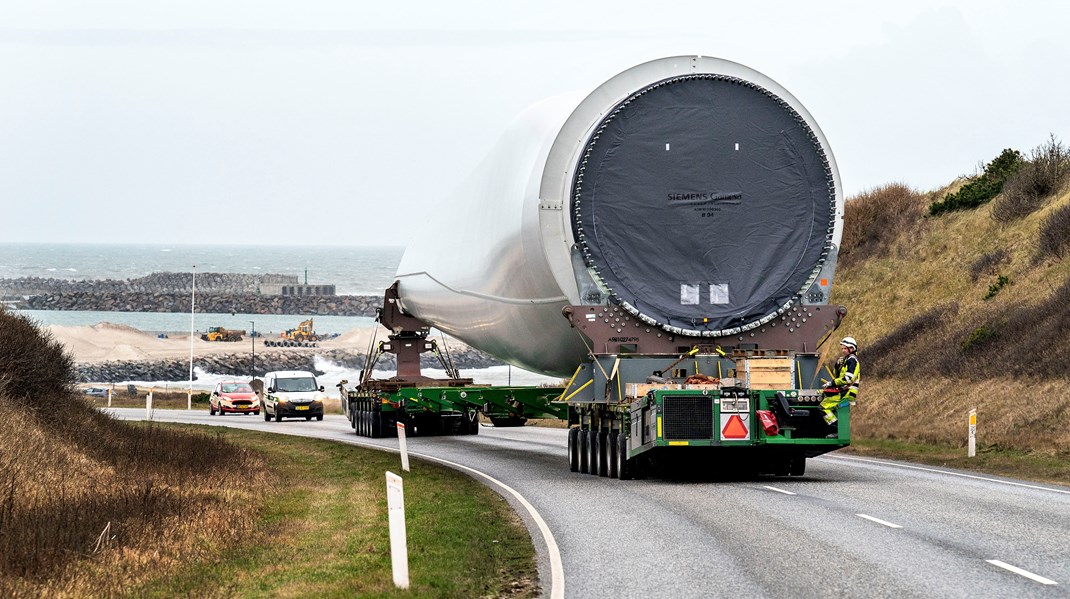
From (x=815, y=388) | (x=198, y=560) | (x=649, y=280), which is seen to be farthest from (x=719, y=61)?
(x=198, y=560)

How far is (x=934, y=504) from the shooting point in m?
16.7

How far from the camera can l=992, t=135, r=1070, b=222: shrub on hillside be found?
4750 centimetres

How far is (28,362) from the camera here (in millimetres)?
23688

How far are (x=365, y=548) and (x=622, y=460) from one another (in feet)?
26.1

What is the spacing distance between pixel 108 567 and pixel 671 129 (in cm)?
1138

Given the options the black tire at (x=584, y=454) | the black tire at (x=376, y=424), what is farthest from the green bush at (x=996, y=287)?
the black tire at (x=584, y=454)

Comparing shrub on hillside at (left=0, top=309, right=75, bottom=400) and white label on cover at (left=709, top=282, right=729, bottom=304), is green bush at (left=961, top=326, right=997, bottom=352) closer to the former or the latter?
white label on cover at (left=709, top=282, right=729, bottom=304)

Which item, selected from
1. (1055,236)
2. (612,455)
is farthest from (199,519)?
(1055,236)

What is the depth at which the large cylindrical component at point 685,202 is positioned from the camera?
68.4 ft

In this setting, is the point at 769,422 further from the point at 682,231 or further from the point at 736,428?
the point at 682,231

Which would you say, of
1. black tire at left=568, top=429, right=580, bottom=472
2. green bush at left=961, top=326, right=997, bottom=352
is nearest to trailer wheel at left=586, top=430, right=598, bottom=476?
black tire at left=568, top=429, right=580, bottom=472

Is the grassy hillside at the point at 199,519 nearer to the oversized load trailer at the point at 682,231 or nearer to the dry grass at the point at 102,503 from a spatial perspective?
the dry grass at the point at 102,503

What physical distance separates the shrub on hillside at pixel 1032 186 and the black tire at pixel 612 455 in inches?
1164

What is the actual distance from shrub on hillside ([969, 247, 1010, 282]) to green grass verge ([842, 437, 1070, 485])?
14933 mm
